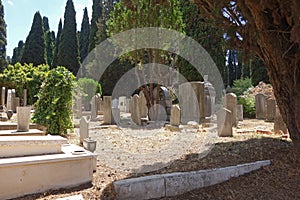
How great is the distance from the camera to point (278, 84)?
3.98 meters

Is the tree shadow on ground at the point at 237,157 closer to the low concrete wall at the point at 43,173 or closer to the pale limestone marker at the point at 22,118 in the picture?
the low concrete wall at the point at 43,173

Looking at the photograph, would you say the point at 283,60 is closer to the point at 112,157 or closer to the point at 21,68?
the point at 112,157

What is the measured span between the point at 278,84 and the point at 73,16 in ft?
108

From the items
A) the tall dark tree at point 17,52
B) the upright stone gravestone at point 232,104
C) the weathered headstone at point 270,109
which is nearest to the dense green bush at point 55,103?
the upright stone gravestone at point 232,104

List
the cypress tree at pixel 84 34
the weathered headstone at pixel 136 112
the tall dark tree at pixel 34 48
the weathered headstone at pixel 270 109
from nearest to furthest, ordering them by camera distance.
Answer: the weathered headstone at pixel 136 112
the weathered headstone at pixel 270 109
the tall dark tree at pixel 34 48
the cypress tree at pixel 84 34

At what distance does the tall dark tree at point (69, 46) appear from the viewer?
30.2m

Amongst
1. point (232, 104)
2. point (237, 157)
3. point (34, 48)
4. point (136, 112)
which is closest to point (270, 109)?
point (232, 104)

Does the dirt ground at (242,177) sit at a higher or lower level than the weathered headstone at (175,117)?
lower

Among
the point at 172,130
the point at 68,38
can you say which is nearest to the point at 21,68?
the point at 68,38

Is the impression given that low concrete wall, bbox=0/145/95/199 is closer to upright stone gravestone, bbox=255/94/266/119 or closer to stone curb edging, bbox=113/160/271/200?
stone curb edging, bbox=113/160/271/200

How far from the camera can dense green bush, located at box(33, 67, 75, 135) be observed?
7.00 m

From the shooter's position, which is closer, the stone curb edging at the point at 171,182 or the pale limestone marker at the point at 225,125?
the stone curb edging at the point at 171,182

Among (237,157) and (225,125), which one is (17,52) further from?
(237,157)

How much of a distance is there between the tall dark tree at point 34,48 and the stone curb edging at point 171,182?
1234 inches
